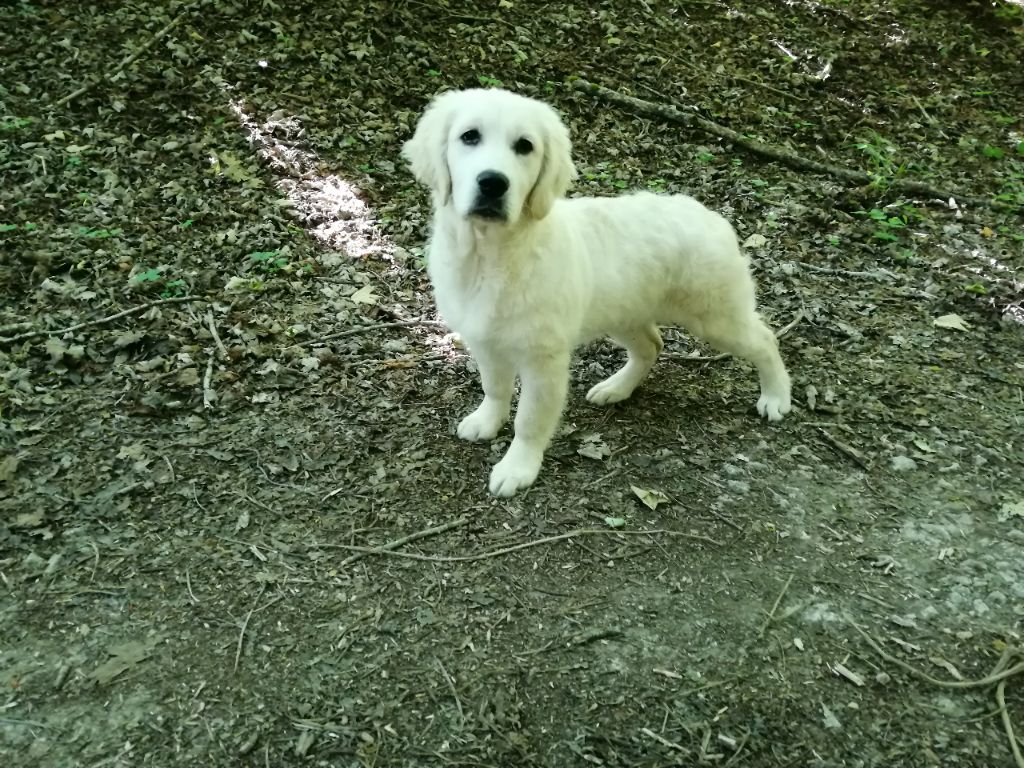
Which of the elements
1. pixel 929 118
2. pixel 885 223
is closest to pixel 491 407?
pixel 885 223

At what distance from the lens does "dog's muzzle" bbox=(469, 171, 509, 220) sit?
9.36ft

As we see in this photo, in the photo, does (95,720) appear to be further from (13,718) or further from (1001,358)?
(1001,358)

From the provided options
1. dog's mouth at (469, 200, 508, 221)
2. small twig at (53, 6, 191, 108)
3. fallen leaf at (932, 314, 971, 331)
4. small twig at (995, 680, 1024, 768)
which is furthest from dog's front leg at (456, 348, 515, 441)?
small twig at (53, 6, 191, 108)

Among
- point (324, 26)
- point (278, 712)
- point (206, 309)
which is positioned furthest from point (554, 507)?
point (324, 26)

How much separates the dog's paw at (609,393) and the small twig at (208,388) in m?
1.92

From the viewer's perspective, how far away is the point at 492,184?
2.85m

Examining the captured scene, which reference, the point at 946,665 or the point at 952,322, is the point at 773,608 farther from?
the point at 952,322

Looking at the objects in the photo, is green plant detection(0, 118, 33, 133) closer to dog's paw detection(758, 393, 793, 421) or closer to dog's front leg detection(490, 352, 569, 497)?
dog's front leg detection(490, 352, 569, 497)

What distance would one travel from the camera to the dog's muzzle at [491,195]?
285cm

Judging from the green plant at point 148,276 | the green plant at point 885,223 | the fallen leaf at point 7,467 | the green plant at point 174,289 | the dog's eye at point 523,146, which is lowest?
the fallen leaf at point 7,467

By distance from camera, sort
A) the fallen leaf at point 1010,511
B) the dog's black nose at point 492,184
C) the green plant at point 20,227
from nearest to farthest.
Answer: the dog's black nose at point 492,184 → the fallen leaf at point 1010,511 → the green plant at point 20,227

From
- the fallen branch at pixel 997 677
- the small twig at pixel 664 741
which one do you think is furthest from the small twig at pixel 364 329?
the fallen branch at pixel 997 677

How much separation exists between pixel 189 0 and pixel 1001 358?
6.42m

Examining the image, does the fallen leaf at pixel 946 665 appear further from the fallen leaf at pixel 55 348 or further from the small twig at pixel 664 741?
the fallen leaf at pixel 55 348
